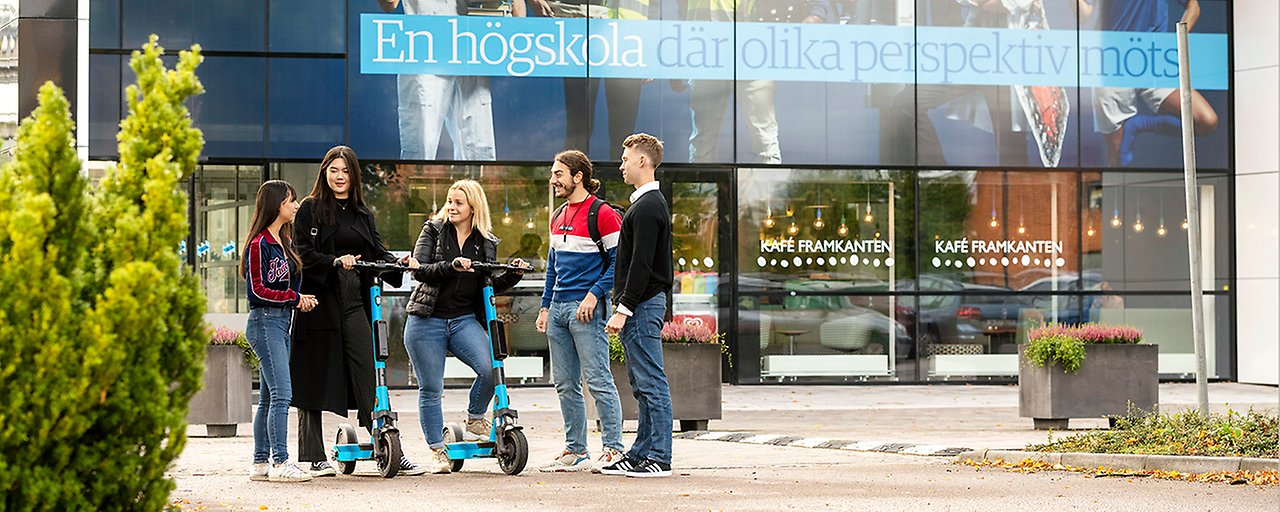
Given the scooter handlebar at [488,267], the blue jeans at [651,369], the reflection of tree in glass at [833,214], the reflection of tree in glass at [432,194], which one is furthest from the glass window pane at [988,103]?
the scooter handlebar at [488,267]

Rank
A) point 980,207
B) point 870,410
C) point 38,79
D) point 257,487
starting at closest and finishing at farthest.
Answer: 1. point 257,487
2. point 870,410
3. point 38,79
4. point 980,207

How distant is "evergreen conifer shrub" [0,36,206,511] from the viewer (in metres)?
3.93

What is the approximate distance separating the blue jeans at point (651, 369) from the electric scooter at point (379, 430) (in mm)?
1305

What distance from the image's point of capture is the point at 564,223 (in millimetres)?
9547

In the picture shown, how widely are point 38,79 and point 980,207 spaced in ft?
38.3

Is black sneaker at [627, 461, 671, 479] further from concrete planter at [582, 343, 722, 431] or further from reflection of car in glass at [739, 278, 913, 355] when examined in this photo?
reflection of car in glass at [739, 278, 913, 355]

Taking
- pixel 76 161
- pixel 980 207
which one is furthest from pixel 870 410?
pixel 76 161

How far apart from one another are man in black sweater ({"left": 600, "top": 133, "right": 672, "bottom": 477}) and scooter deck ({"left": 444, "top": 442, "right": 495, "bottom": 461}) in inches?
29.1

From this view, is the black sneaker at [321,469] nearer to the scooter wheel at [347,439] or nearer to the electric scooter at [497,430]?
the scooter wheel at [347,439]

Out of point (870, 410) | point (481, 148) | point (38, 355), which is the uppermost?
point (481, 148)

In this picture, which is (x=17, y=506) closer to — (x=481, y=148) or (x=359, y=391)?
(x=359, y=391)

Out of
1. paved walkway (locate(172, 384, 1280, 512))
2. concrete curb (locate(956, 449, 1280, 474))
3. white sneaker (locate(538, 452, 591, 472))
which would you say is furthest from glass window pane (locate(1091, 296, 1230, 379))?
white sneaker (locate(538, 452, 591, 472))

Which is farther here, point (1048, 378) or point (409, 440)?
point (1048, 378)

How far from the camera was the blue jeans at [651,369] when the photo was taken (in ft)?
30.2
